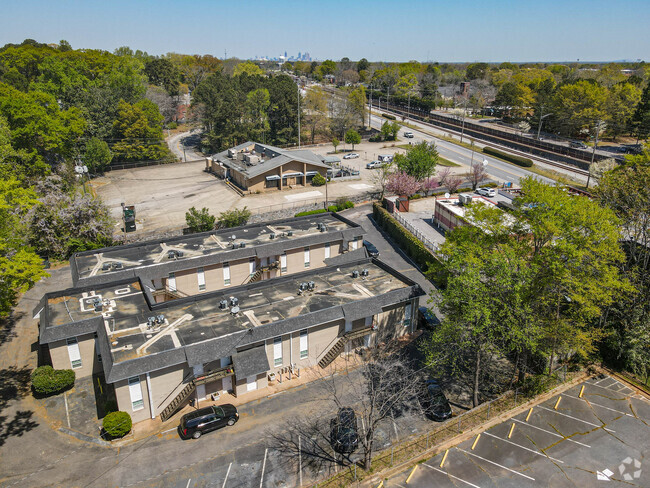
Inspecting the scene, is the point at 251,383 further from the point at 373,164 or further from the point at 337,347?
the point at 373,164

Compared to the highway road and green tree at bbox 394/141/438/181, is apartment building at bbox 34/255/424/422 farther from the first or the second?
the highway road

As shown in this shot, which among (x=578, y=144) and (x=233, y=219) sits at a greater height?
→ (x=578, y=144)

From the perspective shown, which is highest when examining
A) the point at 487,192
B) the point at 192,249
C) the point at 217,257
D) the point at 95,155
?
the point at 95,155

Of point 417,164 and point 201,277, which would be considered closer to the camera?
point 201,277

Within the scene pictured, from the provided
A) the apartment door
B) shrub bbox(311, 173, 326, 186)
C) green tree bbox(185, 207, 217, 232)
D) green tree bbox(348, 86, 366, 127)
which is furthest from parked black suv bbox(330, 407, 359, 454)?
green tree bbox(348, 86, 366, 127)

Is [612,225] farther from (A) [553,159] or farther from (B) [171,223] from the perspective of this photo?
(A) [553,159]

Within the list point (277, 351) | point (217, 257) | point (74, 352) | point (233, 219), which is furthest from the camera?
point (233, 219)

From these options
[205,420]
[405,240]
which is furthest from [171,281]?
[405,240]

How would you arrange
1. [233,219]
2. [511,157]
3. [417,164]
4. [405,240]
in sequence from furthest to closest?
1. [511,157]
2. [417,164]
3. [233,219]
4. [405,240]
